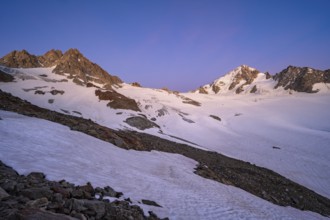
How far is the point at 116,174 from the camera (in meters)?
13.8

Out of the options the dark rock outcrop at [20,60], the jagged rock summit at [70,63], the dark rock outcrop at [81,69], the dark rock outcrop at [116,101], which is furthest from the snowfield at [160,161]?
the dark rock outcrop at [20,60]

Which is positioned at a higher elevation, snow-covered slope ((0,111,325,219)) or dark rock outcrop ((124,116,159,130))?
dark rock outcrop ((124,116,159,130))

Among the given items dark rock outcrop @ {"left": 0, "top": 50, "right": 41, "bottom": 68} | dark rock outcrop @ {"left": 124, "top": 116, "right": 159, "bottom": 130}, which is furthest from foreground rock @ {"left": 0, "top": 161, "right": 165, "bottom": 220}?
dark rock outcrop @ {"left": 0, "top": 50, "right": 41, "bottom": 68}

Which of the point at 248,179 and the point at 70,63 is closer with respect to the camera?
the point at 248,179

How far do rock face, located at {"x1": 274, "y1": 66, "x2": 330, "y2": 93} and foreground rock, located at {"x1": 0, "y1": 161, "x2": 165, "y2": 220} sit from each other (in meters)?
144

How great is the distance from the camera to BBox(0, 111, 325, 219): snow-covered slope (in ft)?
35.0

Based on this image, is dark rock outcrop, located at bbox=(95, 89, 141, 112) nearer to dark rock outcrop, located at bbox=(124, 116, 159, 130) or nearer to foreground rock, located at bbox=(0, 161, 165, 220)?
dark rock outcrop, located at bbox=(124, 116, 159, 130)

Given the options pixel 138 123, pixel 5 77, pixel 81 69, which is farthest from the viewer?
pixel 81 69

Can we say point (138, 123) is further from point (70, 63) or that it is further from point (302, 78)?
point (302, 78)

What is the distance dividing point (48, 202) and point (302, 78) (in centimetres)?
15596

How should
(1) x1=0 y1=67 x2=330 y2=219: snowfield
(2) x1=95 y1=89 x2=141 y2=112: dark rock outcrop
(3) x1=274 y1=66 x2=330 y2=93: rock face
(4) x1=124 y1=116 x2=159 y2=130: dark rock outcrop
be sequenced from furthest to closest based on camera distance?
(3) x1=274 y1=66 x2=330 y2=93: rock face
(2) x1=95 y1=89 x2=141 y2=112: dark rock outcrop
(4) x1=124 y1=116 x2=159 y2=130: dark rock outcrop
(1) x1=0 y1=67 x2=330 y2=219: snowfield

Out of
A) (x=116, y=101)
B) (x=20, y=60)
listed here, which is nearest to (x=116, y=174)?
(x=116, y=101)

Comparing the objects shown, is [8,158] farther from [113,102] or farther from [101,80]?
[101,80]

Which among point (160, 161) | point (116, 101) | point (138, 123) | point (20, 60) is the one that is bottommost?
point (160, 161)
